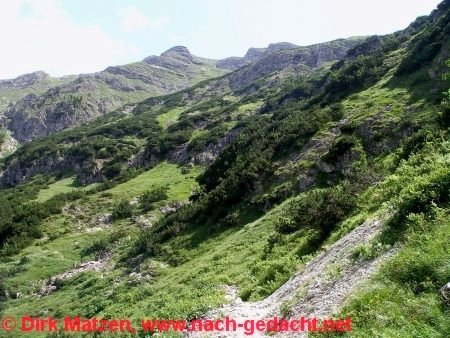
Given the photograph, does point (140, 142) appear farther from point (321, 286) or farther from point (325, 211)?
point (321, 286)

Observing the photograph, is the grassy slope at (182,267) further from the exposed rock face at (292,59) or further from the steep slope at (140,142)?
the exposed rock face at (292,59)

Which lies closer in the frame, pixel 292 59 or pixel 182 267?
pixel 182 267

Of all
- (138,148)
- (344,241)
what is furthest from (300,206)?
(138,148)

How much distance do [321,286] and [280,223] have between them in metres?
10.7

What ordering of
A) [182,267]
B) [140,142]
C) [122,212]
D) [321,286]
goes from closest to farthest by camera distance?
[321,286]
[182,267]
[122,212]
[140,142]

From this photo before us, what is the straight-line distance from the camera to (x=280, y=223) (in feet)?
74.5

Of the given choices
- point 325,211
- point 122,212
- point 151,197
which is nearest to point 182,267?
point 325,211

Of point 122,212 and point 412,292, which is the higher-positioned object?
point 412,292

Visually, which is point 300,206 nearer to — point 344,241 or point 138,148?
point 344,241

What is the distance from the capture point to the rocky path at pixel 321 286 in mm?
10898

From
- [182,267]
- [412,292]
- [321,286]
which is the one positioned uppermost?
[412,292]

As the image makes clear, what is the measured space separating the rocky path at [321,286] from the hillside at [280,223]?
65 millimetres

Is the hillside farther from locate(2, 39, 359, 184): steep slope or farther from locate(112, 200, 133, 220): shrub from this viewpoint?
locate(2, 39, 359, 184): steep slope

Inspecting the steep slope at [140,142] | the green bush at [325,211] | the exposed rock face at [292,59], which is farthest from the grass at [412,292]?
the exposed rock face at [292,59]
